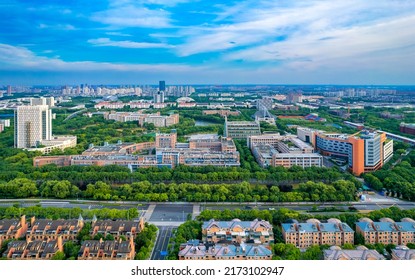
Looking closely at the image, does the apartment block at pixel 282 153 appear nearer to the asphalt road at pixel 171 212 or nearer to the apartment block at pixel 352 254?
the asphalt road at pixel 171 212

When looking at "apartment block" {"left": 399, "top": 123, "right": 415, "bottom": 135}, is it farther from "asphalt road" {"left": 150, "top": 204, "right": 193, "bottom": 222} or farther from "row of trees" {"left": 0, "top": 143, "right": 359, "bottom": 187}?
"asphalt road" {"left": 150, "top": 204, "right": 193, "bottom": 222}

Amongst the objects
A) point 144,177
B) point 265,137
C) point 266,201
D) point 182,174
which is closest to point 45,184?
point 144,177

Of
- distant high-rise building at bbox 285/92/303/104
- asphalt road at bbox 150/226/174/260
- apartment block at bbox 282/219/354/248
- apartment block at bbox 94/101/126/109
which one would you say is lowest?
asphalt road at bbox 150/226/174/260

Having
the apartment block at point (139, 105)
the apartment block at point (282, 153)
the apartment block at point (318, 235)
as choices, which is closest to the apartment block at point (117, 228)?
the apartment block at point (318, 235)

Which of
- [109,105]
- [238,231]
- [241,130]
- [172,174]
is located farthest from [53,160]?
[109,105]

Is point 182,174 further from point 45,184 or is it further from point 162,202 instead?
point 45,184

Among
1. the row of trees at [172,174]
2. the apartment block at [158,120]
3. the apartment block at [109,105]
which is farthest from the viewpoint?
the apartment block at [109,105]

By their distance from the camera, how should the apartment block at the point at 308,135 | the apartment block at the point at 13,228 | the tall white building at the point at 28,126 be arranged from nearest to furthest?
1. the apartment block at the point at 13,228
2. the tall white building at the point at 28,126
3. the apartment block at the point at 308,135

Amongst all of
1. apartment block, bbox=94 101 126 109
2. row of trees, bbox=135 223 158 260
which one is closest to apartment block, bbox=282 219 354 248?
row of trees, bbox=135 223 158 260
